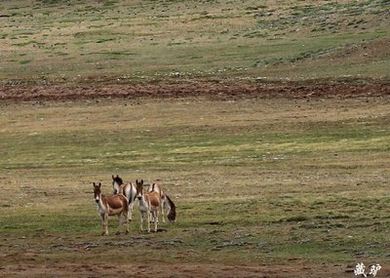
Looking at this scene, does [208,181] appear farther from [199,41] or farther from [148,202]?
[199,41]

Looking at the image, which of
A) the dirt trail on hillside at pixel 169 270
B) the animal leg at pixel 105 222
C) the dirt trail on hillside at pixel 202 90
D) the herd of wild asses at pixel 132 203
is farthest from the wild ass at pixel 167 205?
the dirt trail on hillside at pixel 202 90

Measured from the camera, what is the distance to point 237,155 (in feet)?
107

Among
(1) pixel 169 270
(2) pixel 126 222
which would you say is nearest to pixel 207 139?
(2) pixel 126 222

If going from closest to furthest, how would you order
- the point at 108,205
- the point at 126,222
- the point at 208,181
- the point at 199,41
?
the point at 108,205 → the point at 126,222 → the point at 208,181 → the point at 199,41

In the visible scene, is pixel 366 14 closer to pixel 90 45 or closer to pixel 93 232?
pixel 90 45

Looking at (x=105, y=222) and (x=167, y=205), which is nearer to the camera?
(x=105, y=222)

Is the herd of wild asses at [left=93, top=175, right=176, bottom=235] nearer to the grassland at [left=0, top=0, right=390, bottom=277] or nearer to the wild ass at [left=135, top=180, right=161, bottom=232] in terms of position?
the wild ass at [left=135, top=180, right=161, bottom=232]

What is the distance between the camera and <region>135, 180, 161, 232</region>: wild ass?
21.8 meters

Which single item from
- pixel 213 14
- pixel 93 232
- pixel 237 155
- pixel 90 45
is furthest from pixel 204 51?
pixel 93 232

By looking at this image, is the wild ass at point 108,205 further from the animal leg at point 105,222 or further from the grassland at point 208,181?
the grassland at point 208,181

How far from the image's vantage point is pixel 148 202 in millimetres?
22062

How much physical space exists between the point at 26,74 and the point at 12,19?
29.4m

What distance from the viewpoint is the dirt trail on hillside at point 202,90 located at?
4253 cm

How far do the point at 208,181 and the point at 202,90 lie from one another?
1683cm
